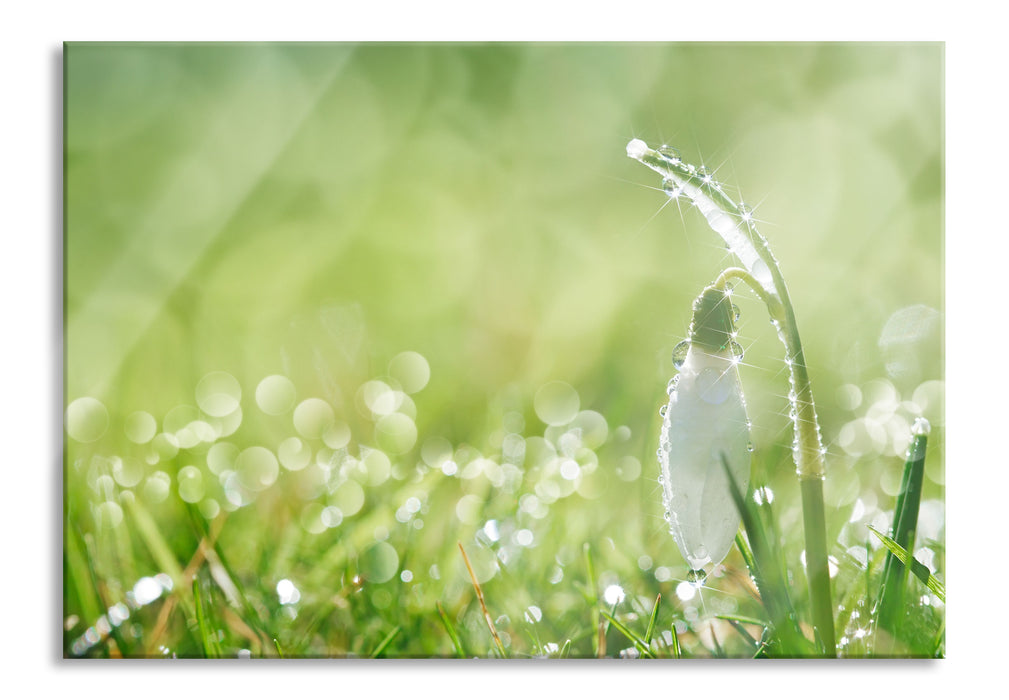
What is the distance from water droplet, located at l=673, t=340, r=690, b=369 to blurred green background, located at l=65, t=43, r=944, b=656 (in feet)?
0.06

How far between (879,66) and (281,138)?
2.56 ft

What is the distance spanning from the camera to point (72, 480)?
1.18 meters

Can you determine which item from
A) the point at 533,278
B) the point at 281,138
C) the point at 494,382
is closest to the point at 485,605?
A: the point at 494,382

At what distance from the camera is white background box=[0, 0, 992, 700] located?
3.90 ft

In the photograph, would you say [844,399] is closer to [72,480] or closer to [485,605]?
[485,605]

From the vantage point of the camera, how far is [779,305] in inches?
45.6

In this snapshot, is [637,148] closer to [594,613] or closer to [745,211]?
[745,211]

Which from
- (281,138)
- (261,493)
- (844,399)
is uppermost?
(281,138)

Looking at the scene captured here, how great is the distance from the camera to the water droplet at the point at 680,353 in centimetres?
113

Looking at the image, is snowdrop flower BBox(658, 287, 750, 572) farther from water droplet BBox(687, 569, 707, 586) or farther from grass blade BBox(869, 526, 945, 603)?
grass blade BBox(869, 526, 945, 603)

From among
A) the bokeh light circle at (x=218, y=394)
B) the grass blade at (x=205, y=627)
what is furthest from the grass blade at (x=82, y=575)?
the bokeh light circle at (x=218, y=394)
